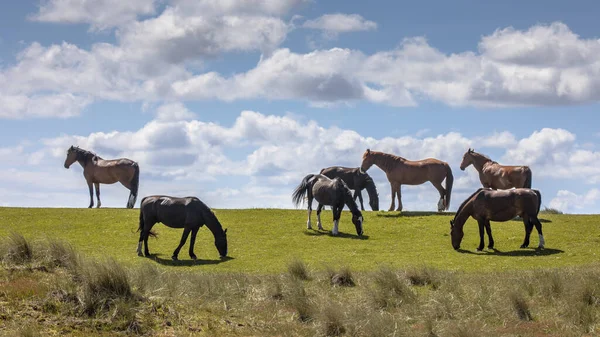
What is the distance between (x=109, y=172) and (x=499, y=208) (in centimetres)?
2027

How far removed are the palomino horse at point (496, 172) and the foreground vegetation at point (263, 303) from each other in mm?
15269

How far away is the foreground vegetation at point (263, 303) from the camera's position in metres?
12.8

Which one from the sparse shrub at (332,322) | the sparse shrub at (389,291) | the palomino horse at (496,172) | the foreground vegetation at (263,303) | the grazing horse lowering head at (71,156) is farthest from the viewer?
the grazing horse lowering head at (71,156)

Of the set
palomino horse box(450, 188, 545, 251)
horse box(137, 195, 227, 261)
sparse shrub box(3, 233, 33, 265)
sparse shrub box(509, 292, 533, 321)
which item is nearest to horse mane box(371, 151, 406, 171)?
palomino horse box(450, 188, 545, 251)

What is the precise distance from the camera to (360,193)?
3603cm

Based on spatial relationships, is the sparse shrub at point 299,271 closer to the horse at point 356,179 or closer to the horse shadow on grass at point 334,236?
the horse shadow on grass at point 334,236

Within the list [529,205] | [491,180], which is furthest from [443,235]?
[491,180]

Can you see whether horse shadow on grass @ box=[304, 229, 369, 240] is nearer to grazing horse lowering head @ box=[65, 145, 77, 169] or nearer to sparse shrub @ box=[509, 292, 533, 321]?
sparse shrub @ box=[509, 292, 533, 321]

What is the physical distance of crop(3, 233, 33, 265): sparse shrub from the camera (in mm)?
15383

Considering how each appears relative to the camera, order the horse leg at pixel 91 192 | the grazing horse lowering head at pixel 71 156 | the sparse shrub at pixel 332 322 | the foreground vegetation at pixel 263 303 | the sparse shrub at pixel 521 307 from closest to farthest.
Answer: the foreground vegetation at pixel 263 303 → the sparse shrub at pixel 332 322 → the sparse shrub at pixel 521 307 → the horse leg at pixel 91 192 → the grazing horse lowering head at pixel 71 156

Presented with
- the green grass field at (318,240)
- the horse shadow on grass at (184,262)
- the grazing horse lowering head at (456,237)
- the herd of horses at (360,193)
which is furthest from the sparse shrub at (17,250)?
the grazing horse lowering head at (456,237)

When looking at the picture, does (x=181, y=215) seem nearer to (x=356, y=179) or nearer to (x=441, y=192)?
(x=356, y=179)

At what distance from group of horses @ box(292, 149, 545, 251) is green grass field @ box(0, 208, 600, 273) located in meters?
0.97

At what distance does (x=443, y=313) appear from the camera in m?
14.6
